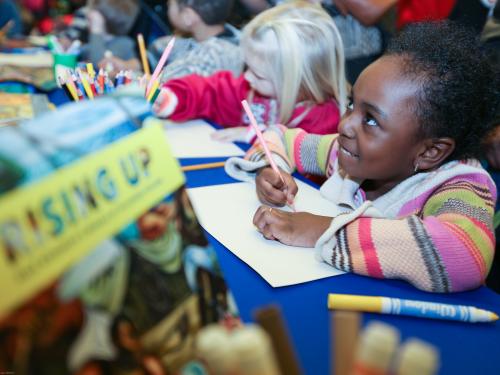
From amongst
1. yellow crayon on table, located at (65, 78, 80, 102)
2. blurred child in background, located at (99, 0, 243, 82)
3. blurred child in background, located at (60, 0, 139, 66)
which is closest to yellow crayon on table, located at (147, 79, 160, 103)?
yellow crayon on table, located at (65, 78, 80, 102)

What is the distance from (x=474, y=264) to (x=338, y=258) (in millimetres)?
171

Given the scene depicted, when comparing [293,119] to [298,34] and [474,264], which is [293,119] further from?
[474,264]

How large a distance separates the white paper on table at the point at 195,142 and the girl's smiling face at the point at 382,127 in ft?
1.04

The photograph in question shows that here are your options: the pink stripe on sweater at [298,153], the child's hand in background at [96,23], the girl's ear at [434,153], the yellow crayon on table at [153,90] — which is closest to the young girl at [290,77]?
→ the pink stripe on sweater at [298,153]

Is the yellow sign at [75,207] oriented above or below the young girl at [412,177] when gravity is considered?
above

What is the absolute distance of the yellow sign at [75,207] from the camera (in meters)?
0.24

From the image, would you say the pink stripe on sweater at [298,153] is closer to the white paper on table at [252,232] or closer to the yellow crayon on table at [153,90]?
the white paper on table at [252,232]

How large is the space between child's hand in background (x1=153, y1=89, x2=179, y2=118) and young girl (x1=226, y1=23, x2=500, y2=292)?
1.29 feet

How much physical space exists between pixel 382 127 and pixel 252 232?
281 mm

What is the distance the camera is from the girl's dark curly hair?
2.44 ft

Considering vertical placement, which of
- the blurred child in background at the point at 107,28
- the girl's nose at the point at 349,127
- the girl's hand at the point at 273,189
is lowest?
the blurred child in background at the point at 107,28

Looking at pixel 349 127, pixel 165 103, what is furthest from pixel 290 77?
pixel 349 127

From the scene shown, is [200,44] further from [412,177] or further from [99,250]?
[99,250]

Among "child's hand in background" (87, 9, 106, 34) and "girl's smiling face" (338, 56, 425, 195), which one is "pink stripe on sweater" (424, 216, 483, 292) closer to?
"girl's smiling face" (338, 56, 425, 195)
